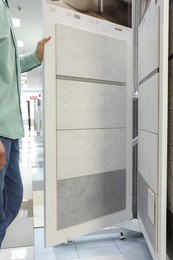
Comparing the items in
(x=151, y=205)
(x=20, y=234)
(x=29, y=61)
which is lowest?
(x=20, y=234)

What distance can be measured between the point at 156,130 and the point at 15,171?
778 millimetres

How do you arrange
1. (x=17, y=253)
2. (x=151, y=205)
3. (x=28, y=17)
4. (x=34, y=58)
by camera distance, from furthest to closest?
(x=28, y=17) → (x=17, y=253) → (x=34, y=58) → (x=151, y=205)

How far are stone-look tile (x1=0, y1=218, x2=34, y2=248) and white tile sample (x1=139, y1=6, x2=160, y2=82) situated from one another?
1.48 m

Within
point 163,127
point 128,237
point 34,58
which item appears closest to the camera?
point 163,127

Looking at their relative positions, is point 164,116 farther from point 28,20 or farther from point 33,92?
point 33,92

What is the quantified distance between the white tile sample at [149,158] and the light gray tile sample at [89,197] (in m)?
0.23

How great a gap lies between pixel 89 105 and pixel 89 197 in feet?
1.88

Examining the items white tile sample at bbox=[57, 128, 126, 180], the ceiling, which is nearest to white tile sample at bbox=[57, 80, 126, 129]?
white tile sample at bbox=[57, 128, 126, 180]

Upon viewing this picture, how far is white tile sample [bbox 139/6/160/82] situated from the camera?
4.30ft

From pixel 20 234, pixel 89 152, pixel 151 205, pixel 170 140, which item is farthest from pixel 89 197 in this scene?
pixel 20 234

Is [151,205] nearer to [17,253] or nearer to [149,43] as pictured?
[149,43]

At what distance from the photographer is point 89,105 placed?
166 centimetres

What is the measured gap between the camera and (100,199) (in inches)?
68.8

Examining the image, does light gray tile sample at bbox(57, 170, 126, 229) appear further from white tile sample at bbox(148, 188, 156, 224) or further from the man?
white tile sample at bbox(148, 188, 156, 224)
